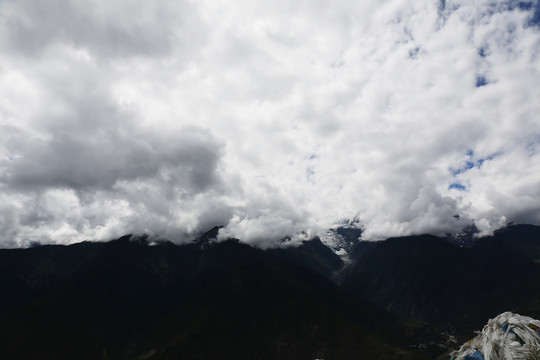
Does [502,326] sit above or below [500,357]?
above

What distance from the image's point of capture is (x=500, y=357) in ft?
204

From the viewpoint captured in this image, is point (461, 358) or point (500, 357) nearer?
point (500, 357)

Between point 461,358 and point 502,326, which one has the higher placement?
point 502,326

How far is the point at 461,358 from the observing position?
69188mm

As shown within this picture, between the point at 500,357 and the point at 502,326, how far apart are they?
269 inches

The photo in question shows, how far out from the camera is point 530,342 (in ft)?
202

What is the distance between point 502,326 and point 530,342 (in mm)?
5505

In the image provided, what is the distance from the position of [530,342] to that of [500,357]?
5.79m

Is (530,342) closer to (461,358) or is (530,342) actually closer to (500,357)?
(500,357)

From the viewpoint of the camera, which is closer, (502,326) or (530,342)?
(530,342)

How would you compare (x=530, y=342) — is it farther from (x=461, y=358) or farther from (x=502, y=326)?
(x=461, y=358)

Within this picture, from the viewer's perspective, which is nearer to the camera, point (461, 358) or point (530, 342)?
point (530, 342)

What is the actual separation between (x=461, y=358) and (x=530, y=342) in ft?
42.8

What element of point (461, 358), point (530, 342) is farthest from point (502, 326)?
point (461, 358)
